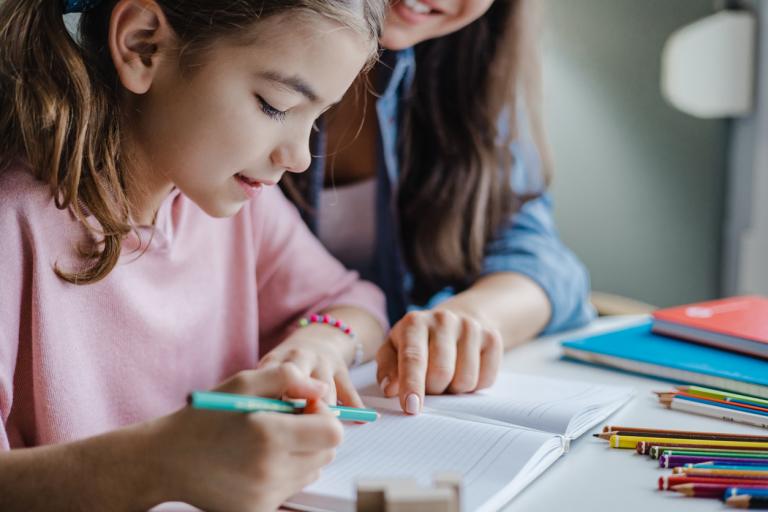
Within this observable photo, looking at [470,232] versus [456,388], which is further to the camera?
[470,232]

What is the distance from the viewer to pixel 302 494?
0.65 m

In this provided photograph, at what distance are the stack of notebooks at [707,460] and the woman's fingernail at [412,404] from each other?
0.54 ft

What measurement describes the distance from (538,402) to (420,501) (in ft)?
1.23

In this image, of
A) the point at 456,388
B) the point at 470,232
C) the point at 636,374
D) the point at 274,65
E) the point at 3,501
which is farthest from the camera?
the point at 470,232

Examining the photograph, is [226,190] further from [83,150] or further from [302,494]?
[302,494]

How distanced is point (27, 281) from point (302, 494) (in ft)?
1.15

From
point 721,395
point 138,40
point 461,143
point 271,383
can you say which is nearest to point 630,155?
point 461,143

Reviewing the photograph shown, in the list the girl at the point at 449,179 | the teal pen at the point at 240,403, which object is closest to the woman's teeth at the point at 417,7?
the girl at the point at 449,179

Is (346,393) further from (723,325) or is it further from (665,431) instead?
(723,325)

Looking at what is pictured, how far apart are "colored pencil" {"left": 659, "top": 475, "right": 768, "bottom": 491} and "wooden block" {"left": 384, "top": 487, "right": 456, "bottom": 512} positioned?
24 cm

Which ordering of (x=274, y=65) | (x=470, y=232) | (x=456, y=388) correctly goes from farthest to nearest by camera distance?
(x=470, y=232)
(x=456, y=388)
(x=274, y=65)

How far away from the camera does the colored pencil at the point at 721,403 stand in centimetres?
82

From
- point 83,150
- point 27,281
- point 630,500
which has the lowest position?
point 630,500

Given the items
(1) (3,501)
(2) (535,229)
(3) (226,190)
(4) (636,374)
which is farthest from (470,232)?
(1) (3,501)
